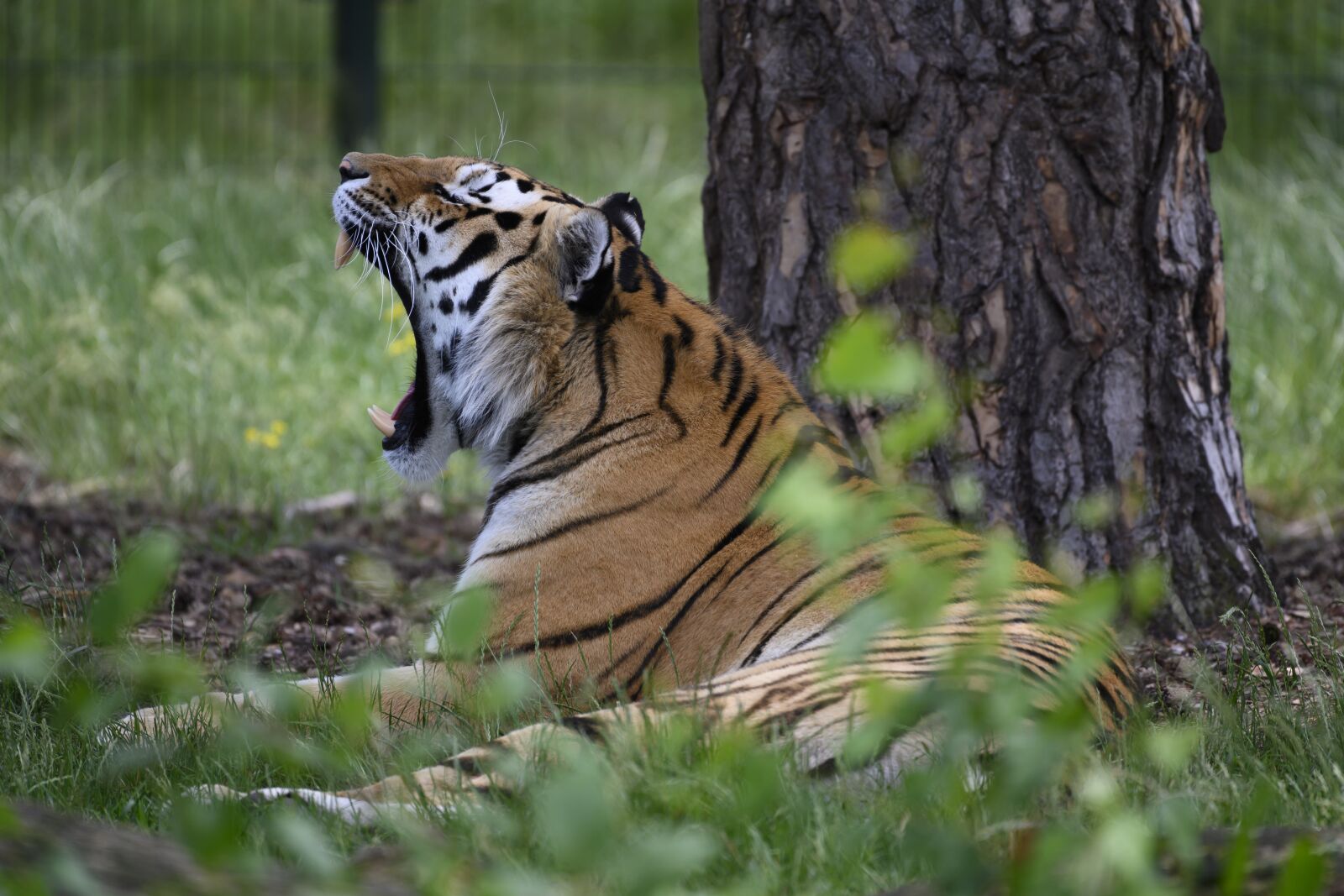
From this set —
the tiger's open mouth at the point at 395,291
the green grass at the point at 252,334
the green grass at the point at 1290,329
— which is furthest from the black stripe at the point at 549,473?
the green grass at the point at 1290,329

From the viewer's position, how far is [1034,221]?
11.3ft

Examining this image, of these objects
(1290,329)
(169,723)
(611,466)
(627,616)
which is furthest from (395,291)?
(1290,329)

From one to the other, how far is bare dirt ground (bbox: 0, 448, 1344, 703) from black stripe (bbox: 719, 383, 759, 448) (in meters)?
0.77

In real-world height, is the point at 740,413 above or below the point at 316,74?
below

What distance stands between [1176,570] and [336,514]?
3016mm

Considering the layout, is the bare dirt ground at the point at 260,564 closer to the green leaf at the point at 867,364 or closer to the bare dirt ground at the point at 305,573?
the bare dirt ground at the point at 305,573

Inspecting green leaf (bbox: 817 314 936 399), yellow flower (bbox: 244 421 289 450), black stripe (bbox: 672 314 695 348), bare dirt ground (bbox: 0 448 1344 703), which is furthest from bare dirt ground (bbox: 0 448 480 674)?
green leaf (bbox: 817 314 936 399)

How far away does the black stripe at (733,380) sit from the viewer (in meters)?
3.11

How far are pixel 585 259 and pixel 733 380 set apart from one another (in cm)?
42

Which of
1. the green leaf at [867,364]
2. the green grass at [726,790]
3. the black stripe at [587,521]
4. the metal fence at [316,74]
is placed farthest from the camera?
the metal fence at [316,74]

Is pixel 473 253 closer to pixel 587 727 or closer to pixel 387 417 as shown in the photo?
pixel 387 417

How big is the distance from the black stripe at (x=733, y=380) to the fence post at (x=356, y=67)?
679cm

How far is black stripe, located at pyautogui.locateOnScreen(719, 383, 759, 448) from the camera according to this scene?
3.05m

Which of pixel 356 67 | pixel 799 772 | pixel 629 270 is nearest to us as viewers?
pixel 799 772
